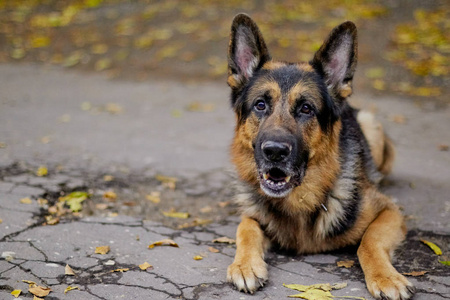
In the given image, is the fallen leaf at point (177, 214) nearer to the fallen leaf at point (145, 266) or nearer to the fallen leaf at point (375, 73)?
the fallen leaf at point (145, 266)

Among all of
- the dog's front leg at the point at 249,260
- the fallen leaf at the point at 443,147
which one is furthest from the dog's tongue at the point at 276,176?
the fallen leaf at the point at 443,147

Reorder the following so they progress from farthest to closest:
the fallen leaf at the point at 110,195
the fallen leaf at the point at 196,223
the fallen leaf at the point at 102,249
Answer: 1. the fallen leaf at the point at 110,195
2. the fallen leaf at the point at 196,223
3. the fallen leaf at the point at 102,249

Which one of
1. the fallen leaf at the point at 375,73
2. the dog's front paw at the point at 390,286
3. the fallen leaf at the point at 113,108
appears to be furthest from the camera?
the fallen leaf at the point at 375,73

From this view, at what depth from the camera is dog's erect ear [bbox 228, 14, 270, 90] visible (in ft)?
15.0

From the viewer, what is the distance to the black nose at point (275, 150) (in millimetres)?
3844

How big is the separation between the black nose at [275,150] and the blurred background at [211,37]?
6.23 m

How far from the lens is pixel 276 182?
410 centimetres

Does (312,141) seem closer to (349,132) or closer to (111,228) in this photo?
(349,132)

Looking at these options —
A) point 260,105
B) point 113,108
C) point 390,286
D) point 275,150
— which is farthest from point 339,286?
point 113,108

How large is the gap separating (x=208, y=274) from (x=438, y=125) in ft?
18.1

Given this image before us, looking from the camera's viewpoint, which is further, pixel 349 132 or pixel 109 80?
pixel 109 80

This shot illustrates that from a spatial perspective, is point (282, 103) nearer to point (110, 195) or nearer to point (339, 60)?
point (339, 60)

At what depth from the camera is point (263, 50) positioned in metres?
4.64

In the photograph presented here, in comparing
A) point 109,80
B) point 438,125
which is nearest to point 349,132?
point 438,125
